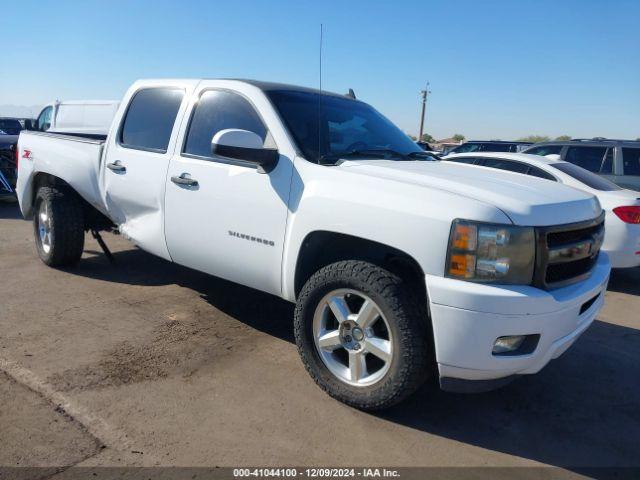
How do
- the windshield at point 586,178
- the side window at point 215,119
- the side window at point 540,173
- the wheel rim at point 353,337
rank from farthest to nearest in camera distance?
the side window at point 540,173 < the windshield at point 586,178 < the side window at point 215,119 < the wheel rim at point 353,337

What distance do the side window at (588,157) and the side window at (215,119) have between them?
6477mm

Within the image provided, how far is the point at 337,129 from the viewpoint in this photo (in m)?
3.80

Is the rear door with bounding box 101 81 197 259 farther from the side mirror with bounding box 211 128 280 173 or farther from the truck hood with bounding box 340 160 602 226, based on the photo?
the truck hood with bounding box 340 160 602 226

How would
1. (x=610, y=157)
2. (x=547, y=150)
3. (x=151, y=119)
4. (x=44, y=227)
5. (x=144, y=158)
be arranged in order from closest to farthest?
(x=144, y=158) → (x=151, y=119) → (x=44, y=227) → (x=610, y=157) → (x=547, y=150)

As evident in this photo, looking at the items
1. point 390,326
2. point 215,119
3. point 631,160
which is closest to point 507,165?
point 631,160

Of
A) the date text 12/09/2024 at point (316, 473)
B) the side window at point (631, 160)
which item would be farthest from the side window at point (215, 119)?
the side window at point (631, 160)

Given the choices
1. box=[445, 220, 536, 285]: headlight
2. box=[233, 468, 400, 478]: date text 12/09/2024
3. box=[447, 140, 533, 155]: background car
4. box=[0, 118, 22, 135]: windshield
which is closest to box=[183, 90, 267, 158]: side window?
box=[445, 220, 536, 285]: headlight

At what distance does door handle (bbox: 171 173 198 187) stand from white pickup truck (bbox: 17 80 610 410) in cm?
1

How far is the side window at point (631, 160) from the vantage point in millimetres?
7801

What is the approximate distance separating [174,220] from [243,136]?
3.68 feet

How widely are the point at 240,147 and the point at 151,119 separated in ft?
5.26

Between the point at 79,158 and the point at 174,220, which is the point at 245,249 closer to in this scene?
the point at 174,220

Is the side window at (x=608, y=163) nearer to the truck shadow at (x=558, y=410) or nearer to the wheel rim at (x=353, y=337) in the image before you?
the truck shadow at (x=558, y=410)

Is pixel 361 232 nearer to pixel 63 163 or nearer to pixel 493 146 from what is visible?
pixel 63 163
